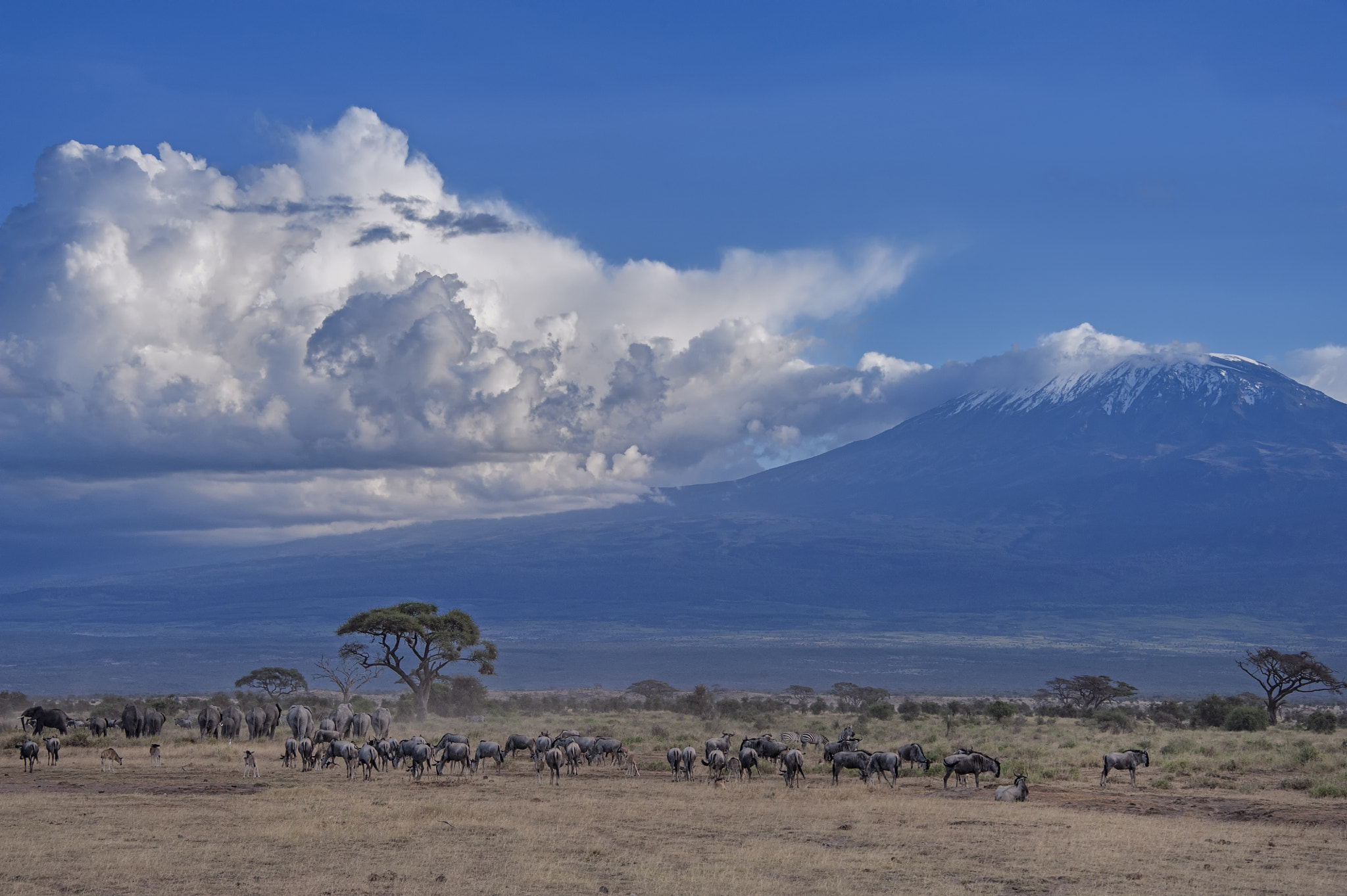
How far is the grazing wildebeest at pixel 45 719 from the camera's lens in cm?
3962

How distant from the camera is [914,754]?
31531 mm

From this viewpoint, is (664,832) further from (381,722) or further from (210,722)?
(210,722)

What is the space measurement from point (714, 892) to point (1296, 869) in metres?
9.39

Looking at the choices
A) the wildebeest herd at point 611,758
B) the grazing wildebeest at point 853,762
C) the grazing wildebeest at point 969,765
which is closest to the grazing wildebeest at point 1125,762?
the wildebeest herd at point 611,758

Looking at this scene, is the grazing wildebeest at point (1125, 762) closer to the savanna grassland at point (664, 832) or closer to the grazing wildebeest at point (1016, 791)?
the savanna grassland at point (664, 832)

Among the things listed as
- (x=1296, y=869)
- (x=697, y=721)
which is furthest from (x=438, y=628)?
(x=1296, y=869)

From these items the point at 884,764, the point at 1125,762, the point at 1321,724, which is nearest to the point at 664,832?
the point at 884,764

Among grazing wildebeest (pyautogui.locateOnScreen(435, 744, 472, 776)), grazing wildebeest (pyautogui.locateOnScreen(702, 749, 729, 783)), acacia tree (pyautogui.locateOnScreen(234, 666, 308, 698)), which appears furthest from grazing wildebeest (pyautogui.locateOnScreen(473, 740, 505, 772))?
acacia tree (pyautogui.locateOnScreen(234, 666, 308, 698))

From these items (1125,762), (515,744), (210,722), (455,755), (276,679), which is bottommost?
(276,679)

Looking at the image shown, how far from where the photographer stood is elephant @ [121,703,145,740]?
4109 cm

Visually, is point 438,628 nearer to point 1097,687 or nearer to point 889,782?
point 889,782

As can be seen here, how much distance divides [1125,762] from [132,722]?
3288 cm

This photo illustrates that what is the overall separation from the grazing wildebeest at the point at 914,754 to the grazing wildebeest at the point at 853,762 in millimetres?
1761

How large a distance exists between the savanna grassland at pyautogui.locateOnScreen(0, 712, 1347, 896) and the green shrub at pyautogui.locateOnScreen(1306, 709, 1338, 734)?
1535 cm
